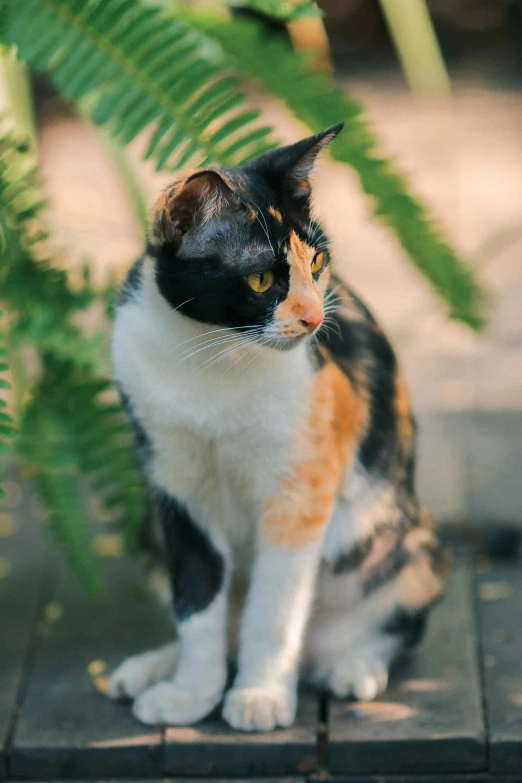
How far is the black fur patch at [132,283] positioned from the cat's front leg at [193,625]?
44 centimetres

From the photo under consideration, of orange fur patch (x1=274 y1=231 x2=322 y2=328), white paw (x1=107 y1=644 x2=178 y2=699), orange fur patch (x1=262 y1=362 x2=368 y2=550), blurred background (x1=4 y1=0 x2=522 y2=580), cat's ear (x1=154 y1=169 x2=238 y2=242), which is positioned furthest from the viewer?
blurred background (x1=4 y1=0 x2=522 y2=580)

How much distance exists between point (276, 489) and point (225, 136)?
773mm

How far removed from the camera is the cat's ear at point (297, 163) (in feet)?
6.18

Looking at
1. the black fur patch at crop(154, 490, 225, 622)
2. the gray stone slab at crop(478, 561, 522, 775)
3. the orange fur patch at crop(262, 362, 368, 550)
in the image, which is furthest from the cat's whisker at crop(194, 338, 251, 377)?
the gray stone slab at crop(478, 561, 522, 775)

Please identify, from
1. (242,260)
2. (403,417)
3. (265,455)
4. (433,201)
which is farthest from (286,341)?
(433,201)

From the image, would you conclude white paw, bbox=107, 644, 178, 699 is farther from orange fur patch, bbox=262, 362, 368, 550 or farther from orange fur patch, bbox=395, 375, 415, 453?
orange fur patch, bbox=395, 375, 415, 453

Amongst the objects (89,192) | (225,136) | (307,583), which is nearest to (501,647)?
(307,583)

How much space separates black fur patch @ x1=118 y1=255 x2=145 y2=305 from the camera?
6.71 ft

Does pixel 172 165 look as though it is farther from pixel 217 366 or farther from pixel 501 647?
pixel 501 647

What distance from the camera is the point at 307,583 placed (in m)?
2.16

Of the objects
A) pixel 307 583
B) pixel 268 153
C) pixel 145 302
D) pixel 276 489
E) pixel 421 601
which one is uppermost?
pixel 268 153

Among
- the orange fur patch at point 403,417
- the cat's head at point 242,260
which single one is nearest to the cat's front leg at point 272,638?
the orange fur patch at point 403,417

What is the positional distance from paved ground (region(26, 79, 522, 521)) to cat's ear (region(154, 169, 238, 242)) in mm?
405

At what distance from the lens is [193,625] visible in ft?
7.23
